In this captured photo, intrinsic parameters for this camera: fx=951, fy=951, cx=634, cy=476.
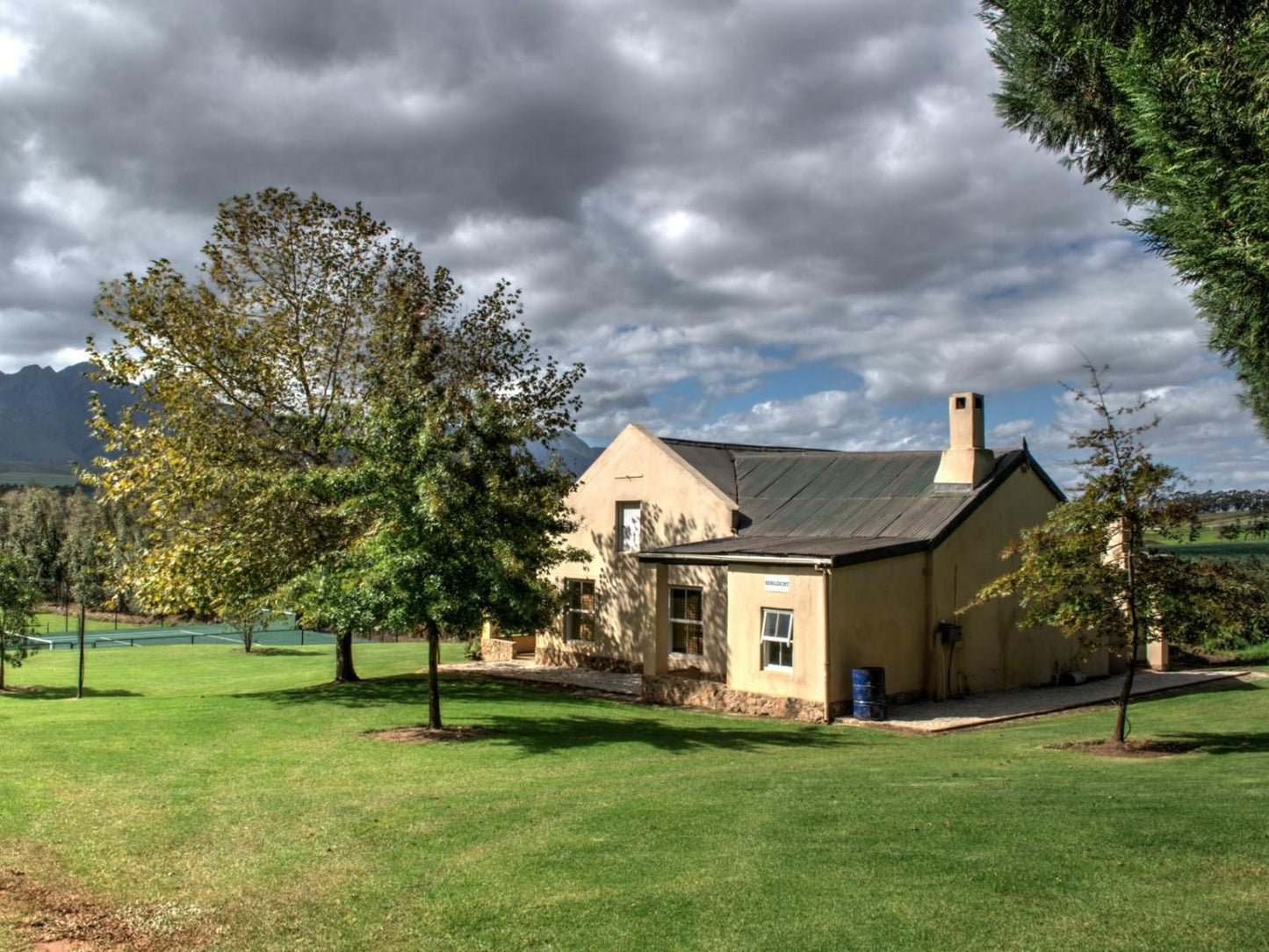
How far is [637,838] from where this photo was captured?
9.05 m

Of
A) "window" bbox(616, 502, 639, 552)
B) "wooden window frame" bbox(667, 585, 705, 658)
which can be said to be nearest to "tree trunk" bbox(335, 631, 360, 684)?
"window" bbox(616, 502, 639, 552)

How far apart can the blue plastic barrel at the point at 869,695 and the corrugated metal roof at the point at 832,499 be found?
2359 mm

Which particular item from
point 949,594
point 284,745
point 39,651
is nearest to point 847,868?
point 284,745

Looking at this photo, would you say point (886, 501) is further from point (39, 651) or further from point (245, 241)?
point (39, 651)

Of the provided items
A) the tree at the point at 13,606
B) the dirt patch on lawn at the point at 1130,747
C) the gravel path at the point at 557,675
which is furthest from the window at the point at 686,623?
the tree at the point at 13,606

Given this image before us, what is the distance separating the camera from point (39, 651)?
4247 centimetres

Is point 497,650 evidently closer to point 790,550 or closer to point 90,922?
point 790,550

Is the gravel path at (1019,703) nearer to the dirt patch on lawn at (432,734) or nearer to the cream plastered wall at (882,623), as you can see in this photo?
the cream plastered wall at (882,623)

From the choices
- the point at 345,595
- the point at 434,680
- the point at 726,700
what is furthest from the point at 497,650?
the point at 345,595

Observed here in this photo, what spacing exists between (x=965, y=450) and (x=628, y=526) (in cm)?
938

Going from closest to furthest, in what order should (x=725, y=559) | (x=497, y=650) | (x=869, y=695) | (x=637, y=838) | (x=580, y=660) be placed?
(x=637, y=838), (x=869, y=695), (x=725, y=559), (x=580, y=660), (x=497, y=650)

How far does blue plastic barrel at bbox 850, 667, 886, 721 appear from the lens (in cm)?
1861

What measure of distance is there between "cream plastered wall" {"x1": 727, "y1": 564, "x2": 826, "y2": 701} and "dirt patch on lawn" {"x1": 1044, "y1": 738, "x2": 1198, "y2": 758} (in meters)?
5.05

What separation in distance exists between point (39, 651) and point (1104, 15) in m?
46.8
